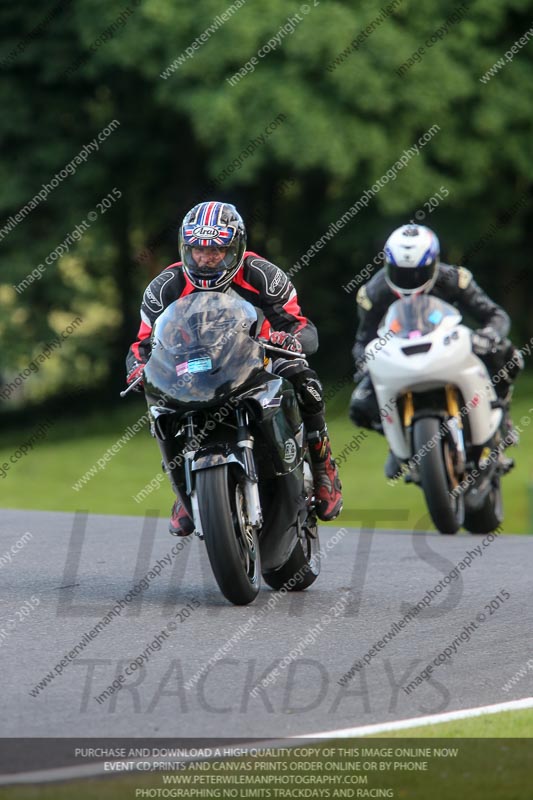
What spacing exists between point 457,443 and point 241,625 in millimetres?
3852

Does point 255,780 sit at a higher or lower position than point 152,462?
higher

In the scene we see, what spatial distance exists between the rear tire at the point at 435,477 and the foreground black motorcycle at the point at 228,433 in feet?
8.91

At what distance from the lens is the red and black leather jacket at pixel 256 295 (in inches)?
293

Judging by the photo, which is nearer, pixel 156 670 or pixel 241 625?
pixel 156 670

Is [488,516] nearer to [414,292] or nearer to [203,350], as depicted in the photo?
A: [414,292]

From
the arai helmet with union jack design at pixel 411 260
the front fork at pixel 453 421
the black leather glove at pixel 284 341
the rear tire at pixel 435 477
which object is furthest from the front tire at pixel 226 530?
the arai helmet with union jack design at pixel 411 260

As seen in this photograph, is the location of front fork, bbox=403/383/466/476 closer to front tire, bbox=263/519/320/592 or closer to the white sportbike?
the white sportbike

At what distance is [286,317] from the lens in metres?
7.51

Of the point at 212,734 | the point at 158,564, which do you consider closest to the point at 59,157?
the point at 158,564

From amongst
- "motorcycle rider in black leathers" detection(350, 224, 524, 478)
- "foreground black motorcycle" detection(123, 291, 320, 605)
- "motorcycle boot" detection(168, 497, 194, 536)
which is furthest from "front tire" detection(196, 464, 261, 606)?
"motorcycle rider in black leathers" detection(350, 224, 524, 478)

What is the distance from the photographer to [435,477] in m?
9.88

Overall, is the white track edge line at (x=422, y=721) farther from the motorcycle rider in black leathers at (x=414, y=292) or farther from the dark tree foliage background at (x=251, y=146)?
the dark tree foliage background at (x=251, y=146)

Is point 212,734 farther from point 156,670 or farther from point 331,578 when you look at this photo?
point 331,578

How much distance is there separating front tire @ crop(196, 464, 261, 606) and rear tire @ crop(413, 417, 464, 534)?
311 centimetres
